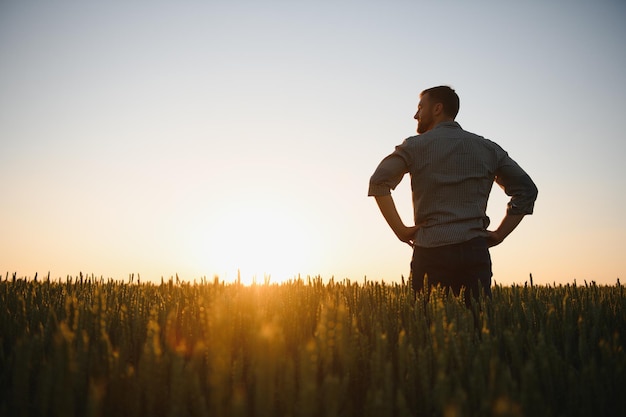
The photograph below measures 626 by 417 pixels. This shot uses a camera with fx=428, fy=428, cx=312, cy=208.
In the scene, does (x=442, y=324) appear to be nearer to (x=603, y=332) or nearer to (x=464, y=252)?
(x=603, y=332)

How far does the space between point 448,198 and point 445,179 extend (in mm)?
158

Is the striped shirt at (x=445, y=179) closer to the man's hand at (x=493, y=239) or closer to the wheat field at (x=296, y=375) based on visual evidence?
the man's hand at (x=493, y=239)

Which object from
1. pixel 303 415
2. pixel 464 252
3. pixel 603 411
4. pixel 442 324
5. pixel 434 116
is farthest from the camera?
pixel 434 116

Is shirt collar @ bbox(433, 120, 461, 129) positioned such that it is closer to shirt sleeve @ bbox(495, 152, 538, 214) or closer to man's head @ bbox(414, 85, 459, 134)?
man's head @ bbox(414, 85, 459, 134)

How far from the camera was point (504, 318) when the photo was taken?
8.65 ft

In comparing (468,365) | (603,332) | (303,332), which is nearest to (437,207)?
(603,332)

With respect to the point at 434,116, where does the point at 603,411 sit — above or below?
below

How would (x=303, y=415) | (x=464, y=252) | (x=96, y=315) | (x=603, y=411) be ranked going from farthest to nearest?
(x=464, y=252) < (x=96, y=315) < (x=603, y=411) < (x=303, y=415)

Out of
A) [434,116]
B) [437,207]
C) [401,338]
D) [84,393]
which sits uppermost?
[434,116]

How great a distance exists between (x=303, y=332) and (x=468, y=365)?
0.90 m

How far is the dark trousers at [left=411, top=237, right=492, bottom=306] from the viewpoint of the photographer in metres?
3.45

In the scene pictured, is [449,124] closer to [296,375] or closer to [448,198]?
[448,198]

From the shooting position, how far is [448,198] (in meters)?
3.52

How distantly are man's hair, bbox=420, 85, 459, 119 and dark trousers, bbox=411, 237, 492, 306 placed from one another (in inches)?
47.5
